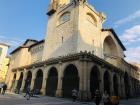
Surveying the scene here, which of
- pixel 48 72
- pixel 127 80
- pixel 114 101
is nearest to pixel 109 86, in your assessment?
pixel 48 72

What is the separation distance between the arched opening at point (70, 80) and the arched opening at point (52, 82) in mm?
1951

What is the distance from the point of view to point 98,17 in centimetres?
3334

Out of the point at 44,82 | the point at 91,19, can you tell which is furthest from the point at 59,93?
the point at 91,19

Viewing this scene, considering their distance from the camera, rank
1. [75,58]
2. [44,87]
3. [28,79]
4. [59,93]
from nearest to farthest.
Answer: [75,58]
[59,93]
[44,87]
[28,79]

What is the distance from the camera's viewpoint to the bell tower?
26972mm

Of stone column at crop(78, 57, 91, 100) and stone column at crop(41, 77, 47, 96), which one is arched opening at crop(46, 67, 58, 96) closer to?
stone column at crop(41, 77, 47, 96)

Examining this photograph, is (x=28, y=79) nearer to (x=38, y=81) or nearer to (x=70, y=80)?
(x=38, y=81)

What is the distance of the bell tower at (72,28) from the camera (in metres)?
27.0

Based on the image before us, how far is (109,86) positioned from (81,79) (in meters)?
8.62

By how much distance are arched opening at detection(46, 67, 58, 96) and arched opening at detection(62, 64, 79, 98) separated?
195cm

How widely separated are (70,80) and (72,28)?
922 centimetres

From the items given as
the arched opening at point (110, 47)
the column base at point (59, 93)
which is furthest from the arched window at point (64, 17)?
the column base at point (59, 93)

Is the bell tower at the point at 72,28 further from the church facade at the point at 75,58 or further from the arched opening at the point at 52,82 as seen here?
the arched opening at the point at 52,82

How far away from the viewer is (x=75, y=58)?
22.8 m
